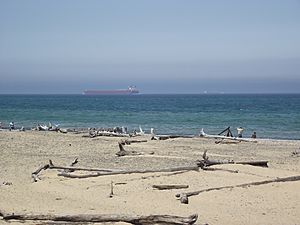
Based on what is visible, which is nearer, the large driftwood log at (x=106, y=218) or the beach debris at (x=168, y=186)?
the large driftwood log at (x=106, y=218)

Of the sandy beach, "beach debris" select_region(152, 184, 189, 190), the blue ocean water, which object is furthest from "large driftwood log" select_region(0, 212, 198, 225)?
the blue ocean water

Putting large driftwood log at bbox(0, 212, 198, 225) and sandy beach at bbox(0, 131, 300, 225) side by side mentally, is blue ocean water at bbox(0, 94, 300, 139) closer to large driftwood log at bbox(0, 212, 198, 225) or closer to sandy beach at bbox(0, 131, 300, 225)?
sandy beach at bbox(0, 131, 300, 225)

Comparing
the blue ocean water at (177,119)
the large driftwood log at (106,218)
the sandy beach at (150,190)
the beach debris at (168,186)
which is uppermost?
the large driftwood log at (106,218)

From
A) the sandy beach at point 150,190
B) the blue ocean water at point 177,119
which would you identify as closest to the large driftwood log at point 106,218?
the sandy beach at point 150,190

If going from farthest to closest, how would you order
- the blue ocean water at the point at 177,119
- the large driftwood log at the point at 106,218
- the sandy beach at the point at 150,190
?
the blue ocean water at the point at 177,119
the sandy beach at the point at 150,190
the large driftwood log at the point at 106,218

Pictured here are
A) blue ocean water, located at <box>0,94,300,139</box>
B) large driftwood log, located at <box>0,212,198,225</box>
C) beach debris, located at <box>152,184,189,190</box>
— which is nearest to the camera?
large driftwood log, located at <box>0,212,198,225</box>

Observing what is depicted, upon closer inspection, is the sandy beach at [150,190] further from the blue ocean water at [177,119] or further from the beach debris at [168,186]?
the blue ocean water at [177,119]

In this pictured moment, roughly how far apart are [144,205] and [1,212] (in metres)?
3.24

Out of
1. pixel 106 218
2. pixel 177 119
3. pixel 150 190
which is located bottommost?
pixel 177 119

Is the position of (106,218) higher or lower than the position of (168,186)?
higher

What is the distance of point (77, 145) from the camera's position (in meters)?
27.3

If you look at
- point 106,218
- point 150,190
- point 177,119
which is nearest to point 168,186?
point 150,190

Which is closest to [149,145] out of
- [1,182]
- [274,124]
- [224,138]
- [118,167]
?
[224,138]

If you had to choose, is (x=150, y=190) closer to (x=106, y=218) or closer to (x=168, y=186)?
(x=168, y=186)
